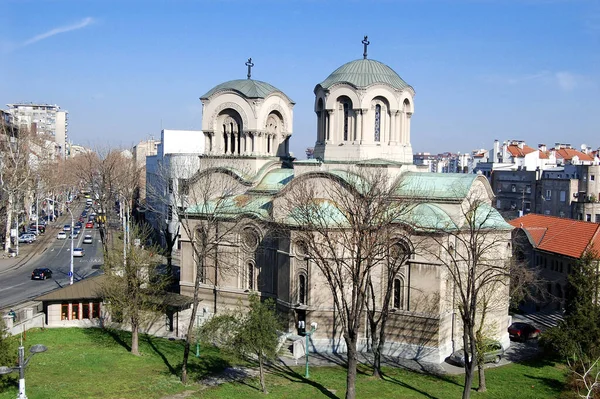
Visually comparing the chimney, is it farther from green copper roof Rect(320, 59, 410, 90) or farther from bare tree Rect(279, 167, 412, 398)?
bare tree Rect(279, 167, 412, 398)

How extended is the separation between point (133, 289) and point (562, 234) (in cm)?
2614

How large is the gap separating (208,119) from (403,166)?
12111 millimetres

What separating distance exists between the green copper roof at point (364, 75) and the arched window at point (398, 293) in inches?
428

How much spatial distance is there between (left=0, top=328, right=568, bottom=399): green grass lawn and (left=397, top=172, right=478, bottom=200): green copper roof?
327 inches

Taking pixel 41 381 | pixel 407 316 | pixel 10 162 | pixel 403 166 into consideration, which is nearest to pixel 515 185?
pixel 403 166

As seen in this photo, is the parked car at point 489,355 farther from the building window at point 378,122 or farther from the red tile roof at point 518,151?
the red tile roof at point 518,151

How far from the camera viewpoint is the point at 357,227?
22.6 metres

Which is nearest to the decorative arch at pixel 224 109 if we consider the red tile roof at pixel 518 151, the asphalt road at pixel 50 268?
the asphalt road at pixel 50 268

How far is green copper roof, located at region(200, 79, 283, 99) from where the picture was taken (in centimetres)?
3669

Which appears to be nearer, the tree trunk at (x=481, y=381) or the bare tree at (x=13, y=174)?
the tree trunk at (x=481, y=381)

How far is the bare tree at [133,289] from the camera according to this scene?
28.3 meters

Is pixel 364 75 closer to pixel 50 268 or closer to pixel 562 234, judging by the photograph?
pixel 562 234

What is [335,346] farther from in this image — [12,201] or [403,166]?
[12,201]

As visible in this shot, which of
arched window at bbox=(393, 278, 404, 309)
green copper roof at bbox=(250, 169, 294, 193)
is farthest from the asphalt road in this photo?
arched window at bbox=(393, 278, 404, 309)
